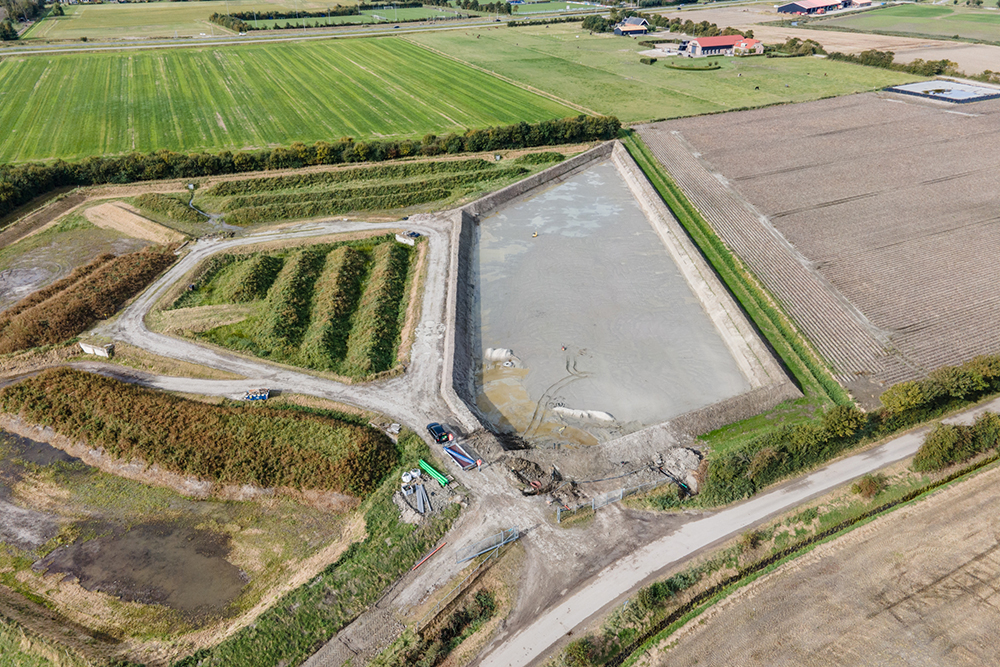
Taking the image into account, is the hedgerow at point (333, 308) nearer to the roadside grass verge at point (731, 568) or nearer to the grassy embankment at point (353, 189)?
the grassy embankment at point (353, 189)

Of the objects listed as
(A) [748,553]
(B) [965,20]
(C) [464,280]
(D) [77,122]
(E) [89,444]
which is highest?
(B) [965,20]

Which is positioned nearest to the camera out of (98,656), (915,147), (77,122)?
(98,656)

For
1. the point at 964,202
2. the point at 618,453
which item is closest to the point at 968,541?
the point at 618,453

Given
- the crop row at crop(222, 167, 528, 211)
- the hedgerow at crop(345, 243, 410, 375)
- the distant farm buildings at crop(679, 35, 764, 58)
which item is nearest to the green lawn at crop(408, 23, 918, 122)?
the distant farm buildings at crop(679, 35, 764, 58)

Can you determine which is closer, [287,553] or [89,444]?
[287,553]

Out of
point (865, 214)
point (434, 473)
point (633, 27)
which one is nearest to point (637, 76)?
point (633, 27)

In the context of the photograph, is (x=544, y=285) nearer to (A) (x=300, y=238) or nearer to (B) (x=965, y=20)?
(A) (x=300, y=238)
